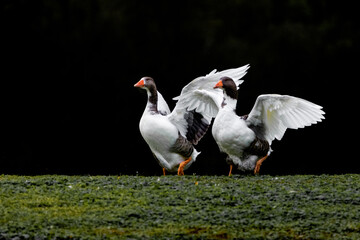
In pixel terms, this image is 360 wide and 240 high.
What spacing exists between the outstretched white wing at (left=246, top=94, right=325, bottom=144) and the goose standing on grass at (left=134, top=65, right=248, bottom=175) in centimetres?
135

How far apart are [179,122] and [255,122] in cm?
155

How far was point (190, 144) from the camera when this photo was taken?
41.8 feet

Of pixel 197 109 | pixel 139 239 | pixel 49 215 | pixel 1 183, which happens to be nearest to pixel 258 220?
pixel 139 239

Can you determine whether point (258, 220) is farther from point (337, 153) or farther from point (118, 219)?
point (337, 153)

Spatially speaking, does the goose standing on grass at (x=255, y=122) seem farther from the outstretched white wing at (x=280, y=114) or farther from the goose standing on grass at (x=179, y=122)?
the goose standing on grass at (x=179, y=122)

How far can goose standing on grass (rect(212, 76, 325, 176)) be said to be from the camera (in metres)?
11.4

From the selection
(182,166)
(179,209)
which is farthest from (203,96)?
(179,209)

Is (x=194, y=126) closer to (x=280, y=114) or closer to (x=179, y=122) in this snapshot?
(x=179, y=122)

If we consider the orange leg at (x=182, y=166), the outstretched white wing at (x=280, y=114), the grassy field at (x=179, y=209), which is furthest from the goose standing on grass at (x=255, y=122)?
the orange leg at (x=182, y=166)

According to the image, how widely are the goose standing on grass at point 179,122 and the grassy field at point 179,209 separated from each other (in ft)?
5.30

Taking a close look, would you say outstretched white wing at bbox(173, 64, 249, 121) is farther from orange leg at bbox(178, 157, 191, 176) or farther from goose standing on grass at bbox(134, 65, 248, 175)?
orange leg at bbox(178, 157, 191, 176)

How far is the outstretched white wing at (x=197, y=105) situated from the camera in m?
12.8

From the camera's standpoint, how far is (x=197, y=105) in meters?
13.1

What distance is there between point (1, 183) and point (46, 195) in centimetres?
126
